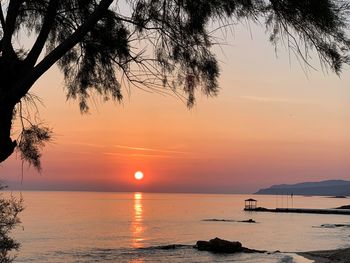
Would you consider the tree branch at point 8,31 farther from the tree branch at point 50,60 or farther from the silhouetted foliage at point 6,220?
the silhouetted foliage at point 6,220

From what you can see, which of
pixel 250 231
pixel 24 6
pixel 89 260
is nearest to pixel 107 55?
pixel 24 6

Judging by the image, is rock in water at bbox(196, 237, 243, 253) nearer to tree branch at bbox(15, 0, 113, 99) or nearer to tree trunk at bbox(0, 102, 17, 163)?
tree trunk at bbox(0, 102, 17, 163)

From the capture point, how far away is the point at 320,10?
16.6ft

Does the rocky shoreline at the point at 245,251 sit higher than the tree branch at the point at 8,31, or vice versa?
the tree branch at the point at 8,31

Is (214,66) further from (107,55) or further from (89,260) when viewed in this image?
(89,260)

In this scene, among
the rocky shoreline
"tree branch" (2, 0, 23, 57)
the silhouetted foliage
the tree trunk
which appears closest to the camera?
the tree trunk

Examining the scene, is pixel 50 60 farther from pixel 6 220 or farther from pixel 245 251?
pixel 245 251

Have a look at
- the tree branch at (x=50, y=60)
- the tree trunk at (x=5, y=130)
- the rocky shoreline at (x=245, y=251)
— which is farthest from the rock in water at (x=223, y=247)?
the tree branch at (x=50, y=60)

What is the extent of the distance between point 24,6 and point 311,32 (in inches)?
154

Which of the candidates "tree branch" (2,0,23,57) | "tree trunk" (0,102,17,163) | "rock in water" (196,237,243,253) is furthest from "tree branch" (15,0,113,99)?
"rock in water" (196,237,243,253)

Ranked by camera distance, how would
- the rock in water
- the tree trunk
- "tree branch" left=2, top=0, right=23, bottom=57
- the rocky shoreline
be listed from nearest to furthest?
the tree trunk
"tree branch" left=2, top=0, right=23, bottom=57
the rocky shoreline
the rock in water

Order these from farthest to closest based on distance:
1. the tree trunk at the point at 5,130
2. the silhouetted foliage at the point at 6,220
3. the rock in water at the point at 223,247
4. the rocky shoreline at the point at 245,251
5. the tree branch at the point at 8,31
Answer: the rock in water at the point at 223,247, the rocky shoreline at the point at 245,251, the silhouetted foliage at the point at 6,220, the tree branch at the point at 8,31, the tree trunk at the point at 5,130

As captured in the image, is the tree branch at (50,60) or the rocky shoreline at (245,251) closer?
the tree branch at (50,60)

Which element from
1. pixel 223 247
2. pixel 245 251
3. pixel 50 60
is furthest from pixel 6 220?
pixel 245 251
